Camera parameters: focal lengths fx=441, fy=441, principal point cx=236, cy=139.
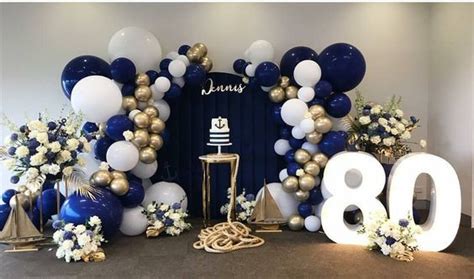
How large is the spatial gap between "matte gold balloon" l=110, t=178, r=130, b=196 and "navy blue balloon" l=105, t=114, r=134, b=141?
1.32 ft

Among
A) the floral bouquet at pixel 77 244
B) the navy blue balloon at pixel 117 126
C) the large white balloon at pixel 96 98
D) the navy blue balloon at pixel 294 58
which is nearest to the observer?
the floral bouquet at pixel 77 244

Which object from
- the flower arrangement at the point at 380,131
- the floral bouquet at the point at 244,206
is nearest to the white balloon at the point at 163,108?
the floral bouquet at the point at 244,206

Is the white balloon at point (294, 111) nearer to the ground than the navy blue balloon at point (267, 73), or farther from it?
nearer to the ground

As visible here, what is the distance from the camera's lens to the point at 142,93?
4.28 metres

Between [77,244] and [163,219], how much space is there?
879 millimetres

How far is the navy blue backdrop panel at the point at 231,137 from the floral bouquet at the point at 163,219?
619 millimetres

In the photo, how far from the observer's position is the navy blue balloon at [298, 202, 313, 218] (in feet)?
14.3

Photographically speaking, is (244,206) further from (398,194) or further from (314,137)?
(398,194)

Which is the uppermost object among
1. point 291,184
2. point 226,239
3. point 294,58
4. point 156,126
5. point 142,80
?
point 294,58

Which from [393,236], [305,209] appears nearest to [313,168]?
[305,209]

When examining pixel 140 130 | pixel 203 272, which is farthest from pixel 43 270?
pixel 140 130

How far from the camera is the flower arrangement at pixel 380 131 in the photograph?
4.40 meters

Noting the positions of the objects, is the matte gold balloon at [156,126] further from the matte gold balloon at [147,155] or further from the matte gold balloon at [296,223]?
the matte gold balloon at [296,223]

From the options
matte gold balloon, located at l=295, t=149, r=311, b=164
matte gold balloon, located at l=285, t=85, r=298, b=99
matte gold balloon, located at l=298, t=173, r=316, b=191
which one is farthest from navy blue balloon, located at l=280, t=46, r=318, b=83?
matte gold balloon, located at l=298, t=173, r=316, b=191
